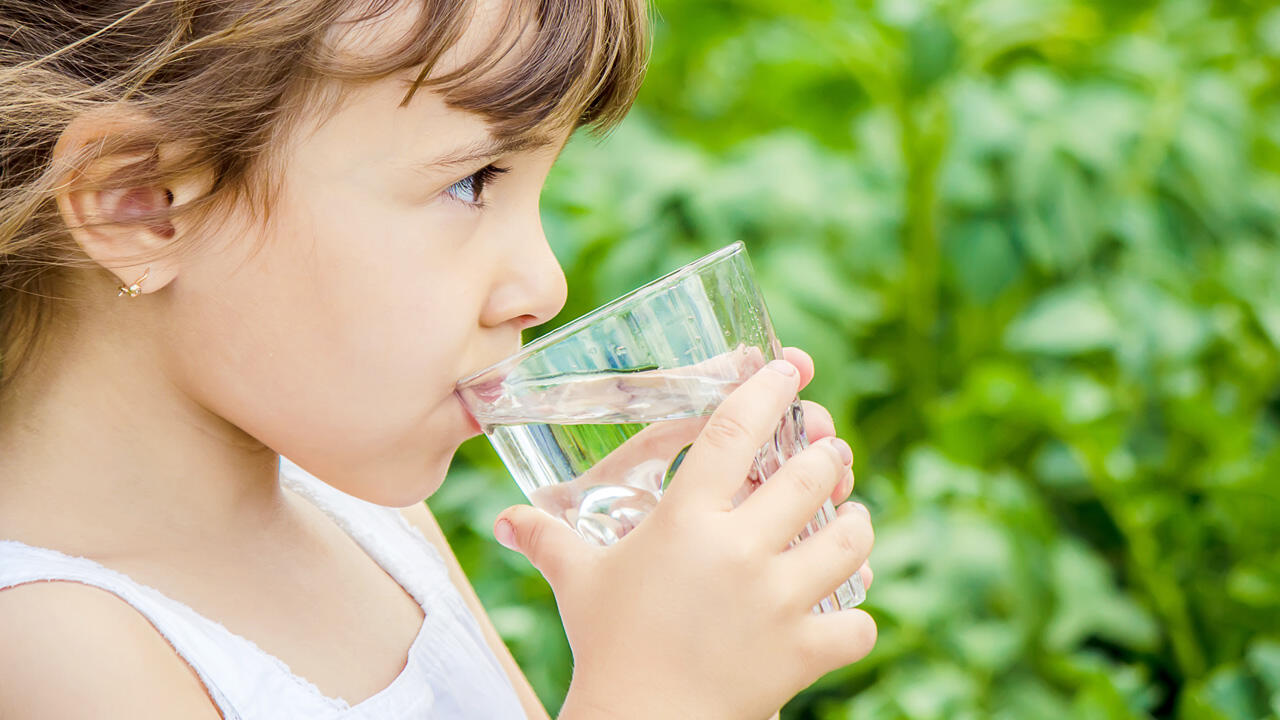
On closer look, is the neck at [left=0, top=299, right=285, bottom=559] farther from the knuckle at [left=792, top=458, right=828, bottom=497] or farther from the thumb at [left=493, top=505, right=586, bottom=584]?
the knuckle at [left=792, top=458, right=828, bottom=497]

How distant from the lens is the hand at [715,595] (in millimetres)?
875

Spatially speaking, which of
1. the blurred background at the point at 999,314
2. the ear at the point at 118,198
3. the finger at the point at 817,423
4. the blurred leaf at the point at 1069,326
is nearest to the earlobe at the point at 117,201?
the ear at the point at 118,198

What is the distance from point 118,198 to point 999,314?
1637 millimetres

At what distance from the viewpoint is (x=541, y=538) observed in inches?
37.5

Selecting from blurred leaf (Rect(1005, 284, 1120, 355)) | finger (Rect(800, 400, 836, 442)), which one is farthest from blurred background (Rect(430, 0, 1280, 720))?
finger (Rect(800, 400, 836, 442))

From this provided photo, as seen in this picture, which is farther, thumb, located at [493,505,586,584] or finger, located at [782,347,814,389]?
finger, located at [782,347,814,389]

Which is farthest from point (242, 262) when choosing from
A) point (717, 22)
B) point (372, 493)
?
point (717, 22)

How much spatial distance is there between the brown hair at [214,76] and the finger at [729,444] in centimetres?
25

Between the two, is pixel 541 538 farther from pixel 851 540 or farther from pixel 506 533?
pixel 851 540

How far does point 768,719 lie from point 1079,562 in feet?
3.44

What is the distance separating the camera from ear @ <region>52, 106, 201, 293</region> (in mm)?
887

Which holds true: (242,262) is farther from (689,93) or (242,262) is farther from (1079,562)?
(689,93)

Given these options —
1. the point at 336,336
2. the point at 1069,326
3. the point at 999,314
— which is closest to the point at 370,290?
the point at 336,336

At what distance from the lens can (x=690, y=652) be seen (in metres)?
0.88
